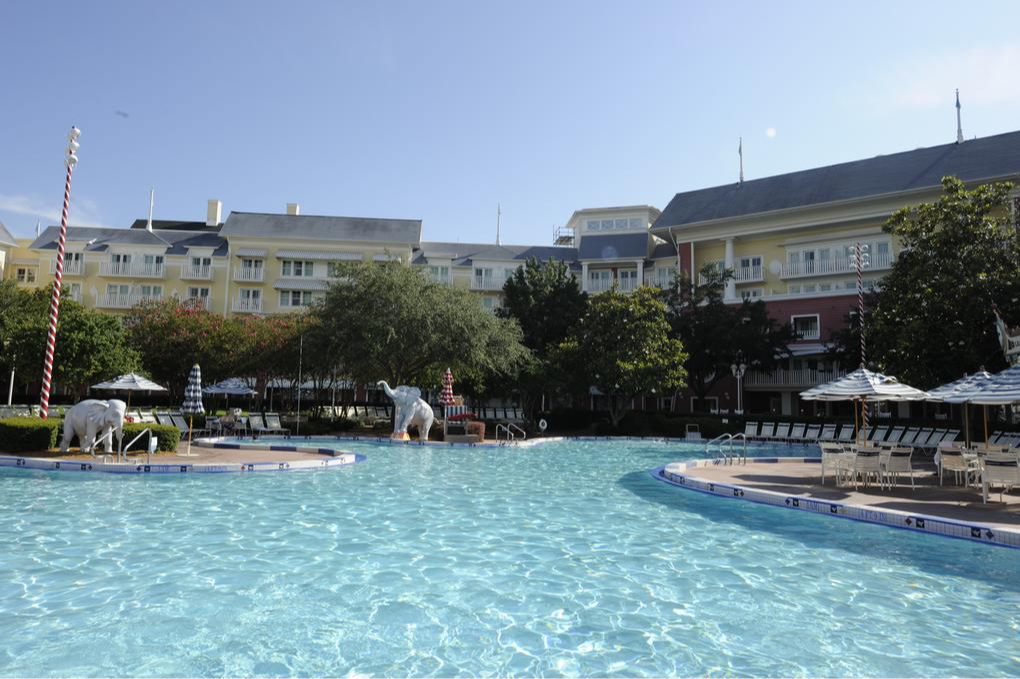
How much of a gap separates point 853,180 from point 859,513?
35480 millimetres

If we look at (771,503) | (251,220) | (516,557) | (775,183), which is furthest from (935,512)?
(251,220)

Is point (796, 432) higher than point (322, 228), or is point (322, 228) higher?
point (322, 228)

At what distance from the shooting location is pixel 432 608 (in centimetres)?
615

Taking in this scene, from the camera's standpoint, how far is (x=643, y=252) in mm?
45750

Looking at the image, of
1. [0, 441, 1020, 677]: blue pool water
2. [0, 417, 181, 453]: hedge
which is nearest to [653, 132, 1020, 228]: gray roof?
[0, 441, 1020, 677]: blue pool water

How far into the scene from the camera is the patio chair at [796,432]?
93.4 ft

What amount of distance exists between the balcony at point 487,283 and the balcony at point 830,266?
19988 millimetres

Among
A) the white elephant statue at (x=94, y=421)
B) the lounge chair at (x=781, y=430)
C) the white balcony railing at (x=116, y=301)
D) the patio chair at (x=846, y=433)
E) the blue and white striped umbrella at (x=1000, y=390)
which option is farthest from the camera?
the white balcony railing at (x=116, y=301)

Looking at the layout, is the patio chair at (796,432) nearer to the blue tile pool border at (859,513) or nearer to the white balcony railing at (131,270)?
the blue tile pool border at (859,513)

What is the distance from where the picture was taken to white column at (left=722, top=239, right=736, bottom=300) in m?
41.7

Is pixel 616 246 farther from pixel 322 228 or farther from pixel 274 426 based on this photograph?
pixel 274 426

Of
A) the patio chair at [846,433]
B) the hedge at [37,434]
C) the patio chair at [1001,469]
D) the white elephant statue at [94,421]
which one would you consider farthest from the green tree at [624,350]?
the white elephant statue at [94,421]

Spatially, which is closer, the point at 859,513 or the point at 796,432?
the point at 859,513

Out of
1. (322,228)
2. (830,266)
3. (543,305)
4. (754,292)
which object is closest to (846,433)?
(830,266)
